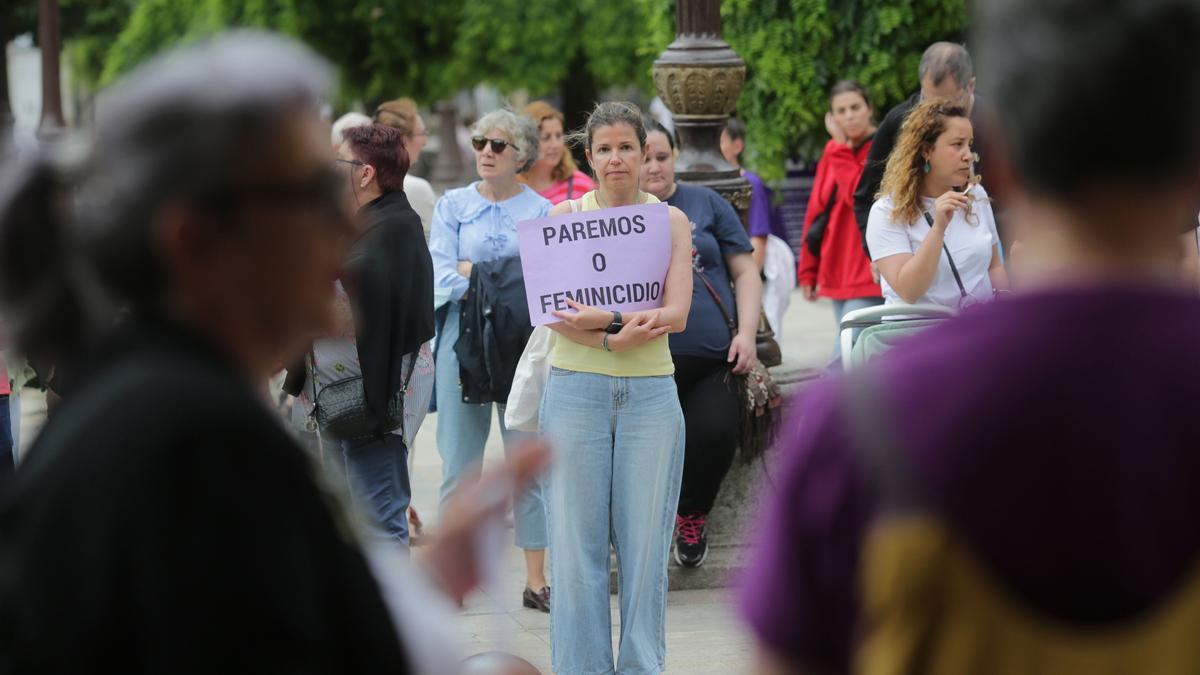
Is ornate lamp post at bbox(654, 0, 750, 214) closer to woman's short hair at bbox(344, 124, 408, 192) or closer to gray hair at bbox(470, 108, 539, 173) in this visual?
gray hair at bbox(470, 108, 539, 173)

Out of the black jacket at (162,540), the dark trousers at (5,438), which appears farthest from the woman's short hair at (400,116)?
the black jacket at (162,540)

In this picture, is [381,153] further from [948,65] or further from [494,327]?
[948,65]

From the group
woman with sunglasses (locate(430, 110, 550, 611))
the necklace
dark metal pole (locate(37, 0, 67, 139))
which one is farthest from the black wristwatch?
dark metal pole (locate(37, 0, 67, 139))

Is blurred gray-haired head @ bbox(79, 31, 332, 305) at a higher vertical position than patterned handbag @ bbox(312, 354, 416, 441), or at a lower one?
higher

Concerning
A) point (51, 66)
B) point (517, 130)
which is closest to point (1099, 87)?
point (517, 130)

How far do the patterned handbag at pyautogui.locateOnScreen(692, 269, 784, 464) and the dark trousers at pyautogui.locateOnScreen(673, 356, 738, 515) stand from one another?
8 cm

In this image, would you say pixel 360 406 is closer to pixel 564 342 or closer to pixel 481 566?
pixel 564 342

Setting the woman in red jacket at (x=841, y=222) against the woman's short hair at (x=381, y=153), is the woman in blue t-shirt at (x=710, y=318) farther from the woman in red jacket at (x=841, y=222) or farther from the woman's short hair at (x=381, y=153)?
the woman in red jacket at (x=841, y=222)

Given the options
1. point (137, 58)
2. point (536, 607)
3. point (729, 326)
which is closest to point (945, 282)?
point (729, 326)

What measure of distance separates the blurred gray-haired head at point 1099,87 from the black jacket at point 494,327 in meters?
4.94

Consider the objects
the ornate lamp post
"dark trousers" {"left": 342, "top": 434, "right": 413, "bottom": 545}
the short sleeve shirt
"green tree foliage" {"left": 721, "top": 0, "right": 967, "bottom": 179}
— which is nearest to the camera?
the short sleeve shirt

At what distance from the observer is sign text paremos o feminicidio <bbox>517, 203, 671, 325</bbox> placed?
550cm

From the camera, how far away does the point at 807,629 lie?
172 cm

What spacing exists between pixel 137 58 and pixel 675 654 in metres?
30.7
